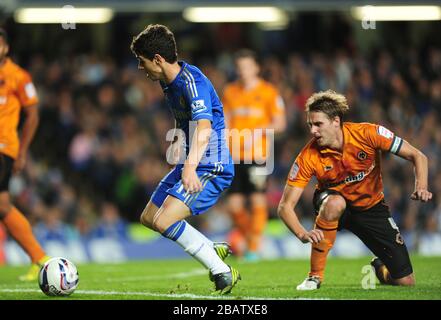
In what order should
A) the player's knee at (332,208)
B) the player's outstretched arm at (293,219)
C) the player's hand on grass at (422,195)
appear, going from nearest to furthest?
1. the player's hand on grass at (422,195)
2. the player's outstretched arm at (293,219)
3. the player's knee at (332,208)

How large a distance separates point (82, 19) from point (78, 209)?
442cm

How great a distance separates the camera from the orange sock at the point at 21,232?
28.6ft

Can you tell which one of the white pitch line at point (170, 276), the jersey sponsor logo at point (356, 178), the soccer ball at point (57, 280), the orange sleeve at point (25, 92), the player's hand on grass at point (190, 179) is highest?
the orange sleeve at point (25, 92)

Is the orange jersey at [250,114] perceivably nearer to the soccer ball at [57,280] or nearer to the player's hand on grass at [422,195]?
the soccer ball at [57,280]

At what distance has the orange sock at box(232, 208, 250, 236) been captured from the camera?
37.0 ft

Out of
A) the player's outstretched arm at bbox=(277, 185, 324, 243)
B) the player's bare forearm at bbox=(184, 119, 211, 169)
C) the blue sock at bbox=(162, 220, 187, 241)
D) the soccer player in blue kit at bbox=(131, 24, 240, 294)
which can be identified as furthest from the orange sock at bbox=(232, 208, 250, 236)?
the player's bare forearm at bbox=(184, 119, 211, 169)

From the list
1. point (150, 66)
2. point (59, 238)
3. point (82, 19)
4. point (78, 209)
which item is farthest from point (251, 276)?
point (82, 19)

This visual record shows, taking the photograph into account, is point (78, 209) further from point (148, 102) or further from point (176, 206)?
point (176, 206)

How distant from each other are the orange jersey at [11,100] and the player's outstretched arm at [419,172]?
4.06 metres

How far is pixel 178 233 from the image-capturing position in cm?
668

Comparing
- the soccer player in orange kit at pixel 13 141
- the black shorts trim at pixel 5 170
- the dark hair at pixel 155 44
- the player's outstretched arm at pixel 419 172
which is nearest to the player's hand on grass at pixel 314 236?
the player's outstretched arm at pixel 419 172

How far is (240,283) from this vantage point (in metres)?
7.82

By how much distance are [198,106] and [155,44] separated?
582 mm

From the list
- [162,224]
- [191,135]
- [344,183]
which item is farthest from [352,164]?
Result: [162,224]
